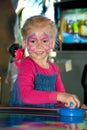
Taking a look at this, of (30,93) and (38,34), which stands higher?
(38,34)

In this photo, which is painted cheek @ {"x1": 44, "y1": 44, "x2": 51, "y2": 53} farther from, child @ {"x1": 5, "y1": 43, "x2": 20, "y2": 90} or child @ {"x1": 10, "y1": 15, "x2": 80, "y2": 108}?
child @ {"x1": 5, "y1": 43, "x2": 20, "y2": 90}

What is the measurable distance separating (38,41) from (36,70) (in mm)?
104

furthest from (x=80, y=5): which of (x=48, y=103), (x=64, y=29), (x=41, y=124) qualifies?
(x=41, y=124)

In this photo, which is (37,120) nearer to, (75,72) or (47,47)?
(47,47)

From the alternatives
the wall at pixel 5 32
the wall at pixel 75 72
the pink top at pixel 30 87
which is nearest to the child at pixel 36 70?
the pink top at pixel 30 87

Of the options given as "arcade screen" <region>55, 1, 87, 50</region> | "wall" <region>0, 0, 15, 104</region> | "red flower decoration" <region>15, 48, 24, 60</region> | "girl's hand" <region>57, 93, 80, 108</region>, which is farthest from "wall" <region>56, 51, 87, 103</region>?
"girl's hand" <region>57, 93, 80, 108</region>

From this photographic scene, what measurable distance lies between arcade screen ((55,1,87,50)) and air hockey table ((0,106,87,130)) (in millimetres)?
2405

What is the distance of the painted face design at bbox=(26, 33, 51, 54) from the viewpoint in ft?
3.89

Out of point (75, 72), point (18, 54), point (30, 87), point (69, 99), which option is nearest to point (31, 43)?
point (30, 87)

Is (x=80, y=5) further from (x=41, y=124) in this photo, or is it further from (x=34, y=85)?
(x=41, y=124)

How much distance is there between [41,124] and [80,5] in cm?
270

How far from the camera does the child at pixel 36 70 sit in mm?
1056

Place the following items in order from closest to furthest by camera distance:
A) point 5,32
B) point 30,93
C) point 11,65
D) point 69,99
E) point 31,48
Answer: point 69,99, point 30,93, point 31,48, point 11,65, point 5,32

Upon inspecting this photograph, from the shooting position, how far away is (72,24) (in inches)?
130
